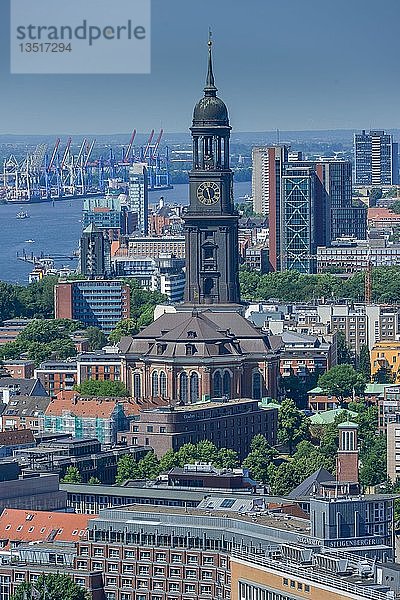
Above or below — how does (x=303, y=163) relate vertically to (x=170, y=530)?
above

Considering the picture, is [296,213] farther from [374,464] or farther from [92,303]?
[374,464]

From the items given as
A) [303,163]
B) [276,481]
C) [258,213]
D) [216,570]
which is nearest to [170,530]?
[216,570]

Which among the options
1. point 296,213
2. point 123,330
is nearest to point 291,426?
point 123,330

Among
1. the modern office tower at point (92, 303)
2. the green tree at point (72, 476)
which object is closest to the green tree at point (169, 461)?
the green tree at point (72, 476)

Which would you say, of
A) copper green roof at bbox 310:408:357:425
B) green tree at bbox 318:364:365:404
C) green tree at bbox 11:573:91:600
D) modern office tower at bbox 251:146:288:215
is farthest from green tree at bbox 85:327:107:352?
modern office tower at bbox 251:146:288:215

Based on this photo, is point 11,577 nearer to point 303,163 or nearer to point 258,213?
point 303,163

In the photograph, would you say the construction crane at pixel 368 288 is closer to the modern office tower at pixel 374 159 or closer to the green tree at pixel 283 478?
the green tree at pixel 283 478
